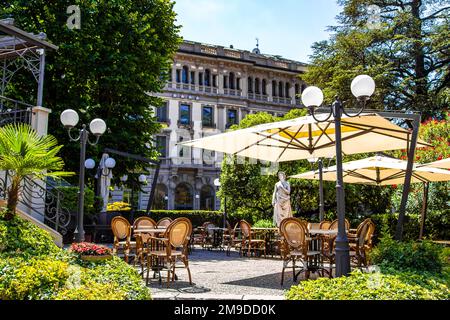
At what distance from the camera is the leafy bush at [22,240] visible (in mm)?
6105

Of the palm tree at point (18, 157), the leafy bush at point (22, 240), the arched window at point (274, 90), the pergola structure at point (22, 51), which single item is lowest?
the leafy bush at point (22, 240)

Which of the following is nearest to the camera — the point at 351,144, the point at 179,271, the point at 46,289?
the point at 46,289

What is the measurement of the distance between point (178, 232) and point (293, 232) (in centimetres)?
202

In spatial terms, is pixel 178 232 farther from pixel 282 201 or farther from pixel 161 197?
pixel 161 197

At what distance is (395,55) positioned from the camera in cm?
2341

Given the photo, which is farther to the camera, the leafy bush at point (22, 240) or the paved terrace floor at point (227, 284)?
the leafy bush at point (22, 240)

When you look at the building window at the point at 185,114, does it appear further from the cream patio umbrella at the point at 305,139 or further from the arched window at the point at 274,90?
the cream patio umbrella at the point at 305,139

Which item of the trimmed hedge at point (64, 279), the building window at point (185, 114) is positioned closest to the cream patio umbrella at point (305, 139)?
the trimmed hedge at point (64, 279)

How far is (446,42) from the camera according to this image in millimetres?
20656

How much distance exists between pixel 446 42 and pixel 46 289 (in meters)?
21.6

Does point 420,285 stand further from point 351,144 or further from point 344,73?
point 344,73

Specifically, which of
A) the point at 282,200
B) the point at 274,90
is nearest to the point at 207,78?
the point at 274,90

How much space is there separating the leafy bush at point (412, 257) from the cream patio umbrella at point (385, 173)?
451cm
